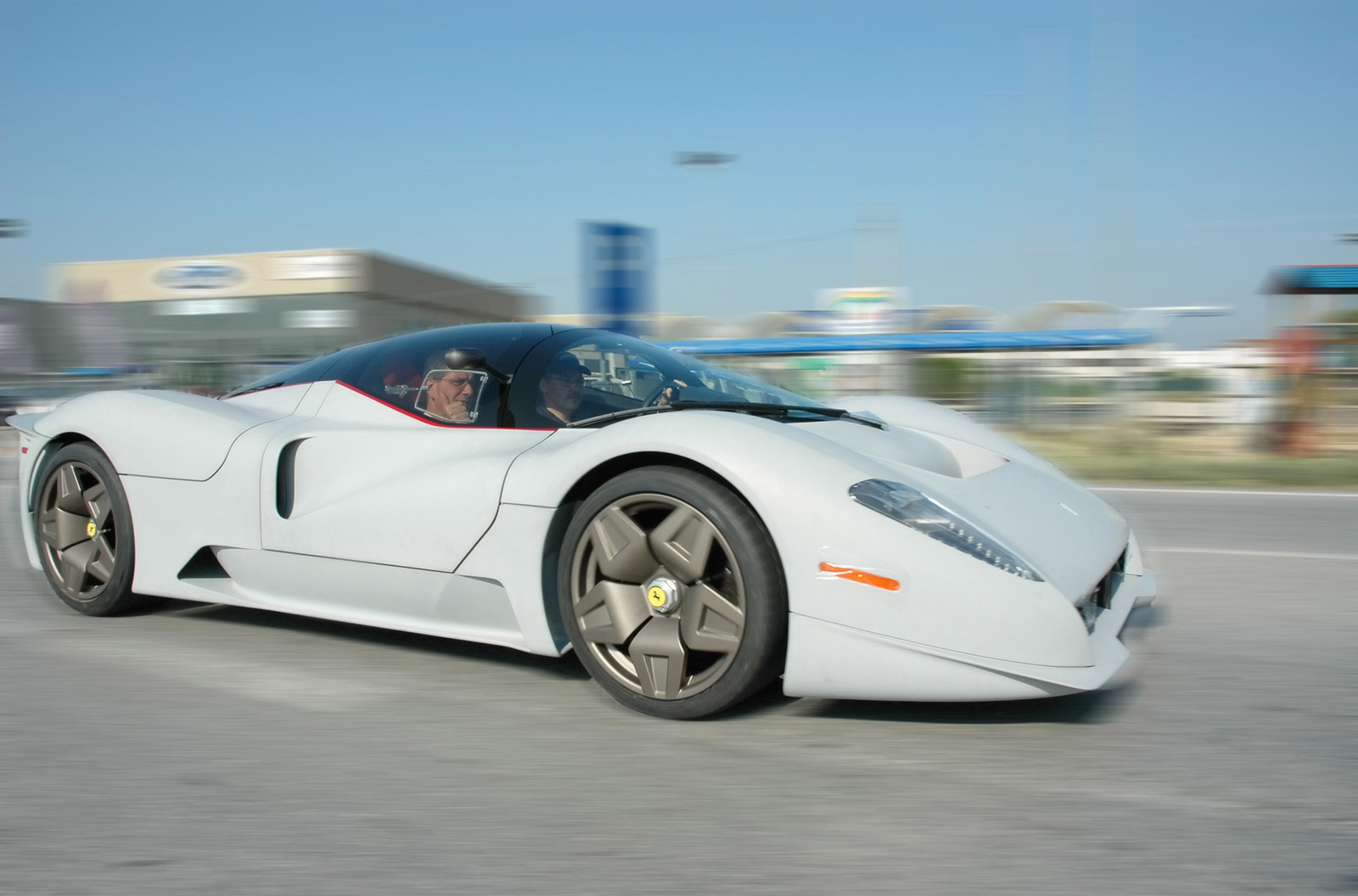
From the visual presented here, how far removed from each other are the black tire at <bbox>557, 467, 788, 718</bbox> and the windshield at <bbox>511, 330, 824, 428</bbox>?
47 centimetres

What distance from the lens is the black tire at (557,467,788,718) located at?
104 inches

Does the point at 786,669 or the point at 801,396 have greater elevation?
the point at 801,396

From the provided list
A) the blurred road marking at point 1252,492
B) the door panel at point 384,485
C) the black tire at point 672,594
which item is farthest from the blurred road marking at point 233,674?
the blurred road marking at point 1252,492

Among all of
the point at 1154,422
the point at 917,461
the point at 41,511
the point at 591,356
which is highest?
the point at 591,356

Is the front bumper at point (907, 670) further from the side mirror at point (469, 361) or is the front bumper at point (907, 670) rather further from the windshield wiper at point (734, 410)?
the side mirror at point (469, 361)

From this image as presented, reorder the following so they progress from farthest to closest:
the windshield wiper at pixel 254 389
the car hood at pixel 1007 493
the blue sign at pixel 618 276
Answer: the blue sign at pixel 618 276 < the windshield wiper at pixel 254 389 < the car hood at pixel 1007 493

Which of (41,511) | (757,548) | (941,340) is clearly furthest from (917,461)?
(941,340)

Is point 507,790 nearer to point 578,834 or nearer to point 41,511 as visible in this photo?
point 578,834

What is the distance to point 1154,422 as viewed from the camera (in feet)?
43.5

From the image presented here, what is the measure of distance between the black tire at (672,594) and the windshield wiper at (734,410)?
1.06ft

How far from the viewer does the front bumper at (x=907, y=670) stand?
8.11 feet

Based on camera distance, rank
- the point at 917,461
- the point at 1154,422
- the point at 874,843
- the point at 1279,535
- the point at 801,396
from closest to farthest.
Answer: the point at 874,843 → the point at 917,461 → the point at 801,396 → the point at 1279,535 → the point at 1154,422

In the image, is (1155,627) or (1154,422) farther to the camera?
(1154,422)

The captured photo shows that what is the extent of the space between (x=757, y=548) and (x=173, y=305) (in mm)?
38073
